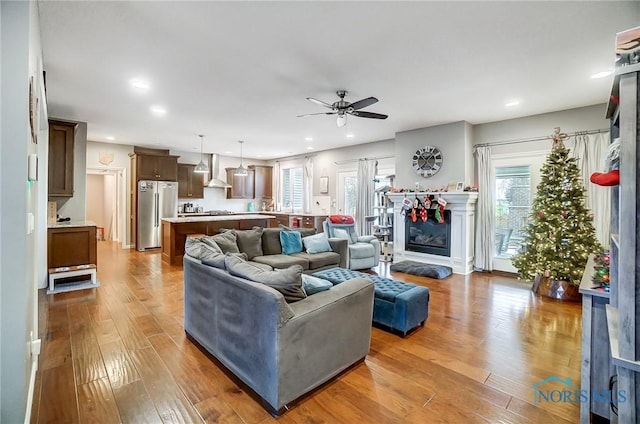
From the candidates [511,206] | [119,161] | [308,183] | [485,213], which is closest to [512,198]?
[511,206]

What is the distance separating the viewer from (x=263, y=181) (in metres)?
10.3

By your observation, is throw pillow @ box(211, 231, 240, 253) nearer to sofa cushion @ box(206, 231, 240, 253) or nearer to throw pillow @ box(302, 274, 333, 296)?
sofa cushion @ box(206, 231, 240, 253)

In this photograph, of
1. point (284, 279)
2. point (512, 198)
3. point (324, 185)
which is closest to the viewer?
point (284, 279)

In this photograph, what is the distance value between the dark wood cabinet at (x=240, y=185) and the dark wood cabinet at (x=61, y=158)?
191 inches

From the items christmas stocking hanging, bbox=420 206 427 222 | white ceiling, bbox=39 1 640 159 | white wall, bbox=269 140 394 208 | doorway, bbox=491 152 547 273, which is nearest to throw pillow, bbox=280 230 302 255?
white ceiling, bbox=39 1 640 159

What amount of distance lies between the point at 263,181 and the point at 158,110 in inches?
215

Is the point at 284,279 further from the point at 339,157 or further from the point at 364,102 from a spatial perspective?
the point at 339,157

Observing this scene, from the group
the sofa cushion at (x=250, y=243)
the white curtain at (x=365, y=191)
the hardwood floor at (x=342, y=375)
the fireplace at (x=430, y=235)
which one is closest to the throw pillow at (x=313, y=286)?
the hardwood floor at (x=342, y=375)

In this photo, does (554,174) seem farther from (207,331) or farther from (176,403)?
(176,403)

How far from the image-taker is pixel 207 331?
8.48ft

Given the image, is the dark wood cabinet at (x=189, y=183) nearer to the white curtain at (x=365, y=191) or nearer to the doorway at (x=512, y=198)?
the white curtain at (x=365, y=191)

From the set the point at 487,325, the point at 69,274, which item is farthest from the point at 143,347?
the point at 487,325

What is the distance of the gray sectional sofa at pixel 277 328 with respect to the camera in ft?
6.16

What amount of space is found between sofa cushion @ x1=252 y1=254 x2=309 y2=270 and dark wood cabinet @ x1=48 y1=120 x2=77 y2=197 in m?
3.44
